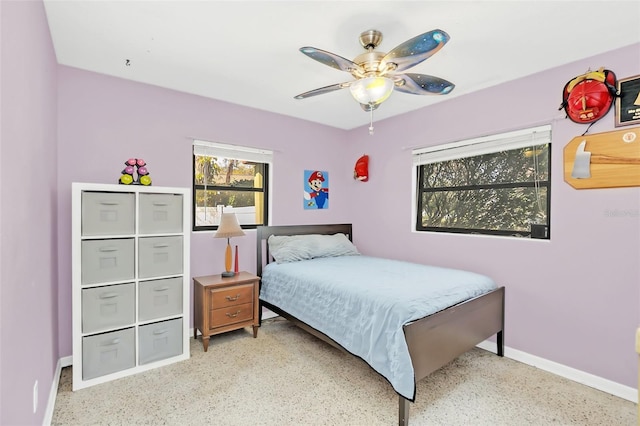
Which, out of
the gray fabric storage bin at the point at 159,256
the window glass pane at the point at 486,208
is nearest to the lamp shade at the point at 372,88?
the window glass pane at the point at 486,208

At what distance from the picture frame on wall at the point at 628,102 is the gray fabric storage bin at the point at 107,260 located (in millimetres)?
3618

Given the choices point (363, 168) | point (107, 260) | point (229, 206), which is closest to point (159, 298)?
point (107, 260)

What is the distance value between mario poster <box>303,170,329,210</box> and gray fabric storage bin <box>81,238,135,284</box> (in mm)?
2079

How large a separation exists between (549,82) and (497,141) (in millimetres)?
562

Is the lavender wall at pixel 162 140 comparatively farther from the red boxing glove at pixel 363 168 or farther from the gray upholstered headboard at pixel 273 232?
the red boxing glove at pixel 363 168

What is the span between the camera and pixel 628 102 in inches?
84.4

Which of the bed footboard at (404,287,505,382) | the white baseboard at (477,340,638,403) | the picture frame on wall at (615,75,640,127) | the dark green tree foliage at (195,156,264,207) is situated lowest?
the white baseboard at (477,340,638,403)

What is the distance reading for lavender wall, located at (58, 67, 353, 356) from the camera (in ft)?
8.27

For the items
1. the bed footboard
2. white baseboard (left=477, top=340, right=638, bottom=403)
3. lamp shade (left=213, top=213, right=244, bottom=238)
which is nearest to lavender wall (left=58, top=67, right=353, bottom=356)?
lamp shade (left=213, top=213, right=244, bottom=238)

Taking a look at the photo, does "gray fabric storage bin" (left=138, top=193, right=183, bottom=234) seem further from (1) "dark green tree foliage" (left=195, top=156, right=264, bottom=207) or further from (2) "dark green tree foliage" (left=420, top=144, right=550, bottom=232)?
(2) "dark green tree foliage" (left=420, top=144, right=550, bottom=232)

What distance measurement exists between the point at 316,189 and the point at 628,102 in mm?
2917

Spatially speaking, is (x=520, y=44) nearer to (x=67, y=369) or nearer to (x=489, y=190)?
(x=489, y=190)

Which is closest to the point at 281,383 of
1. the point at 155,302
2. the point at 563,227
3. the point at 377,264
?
the point at 155,302

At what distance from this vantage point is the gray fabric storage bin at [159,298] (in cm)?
244
